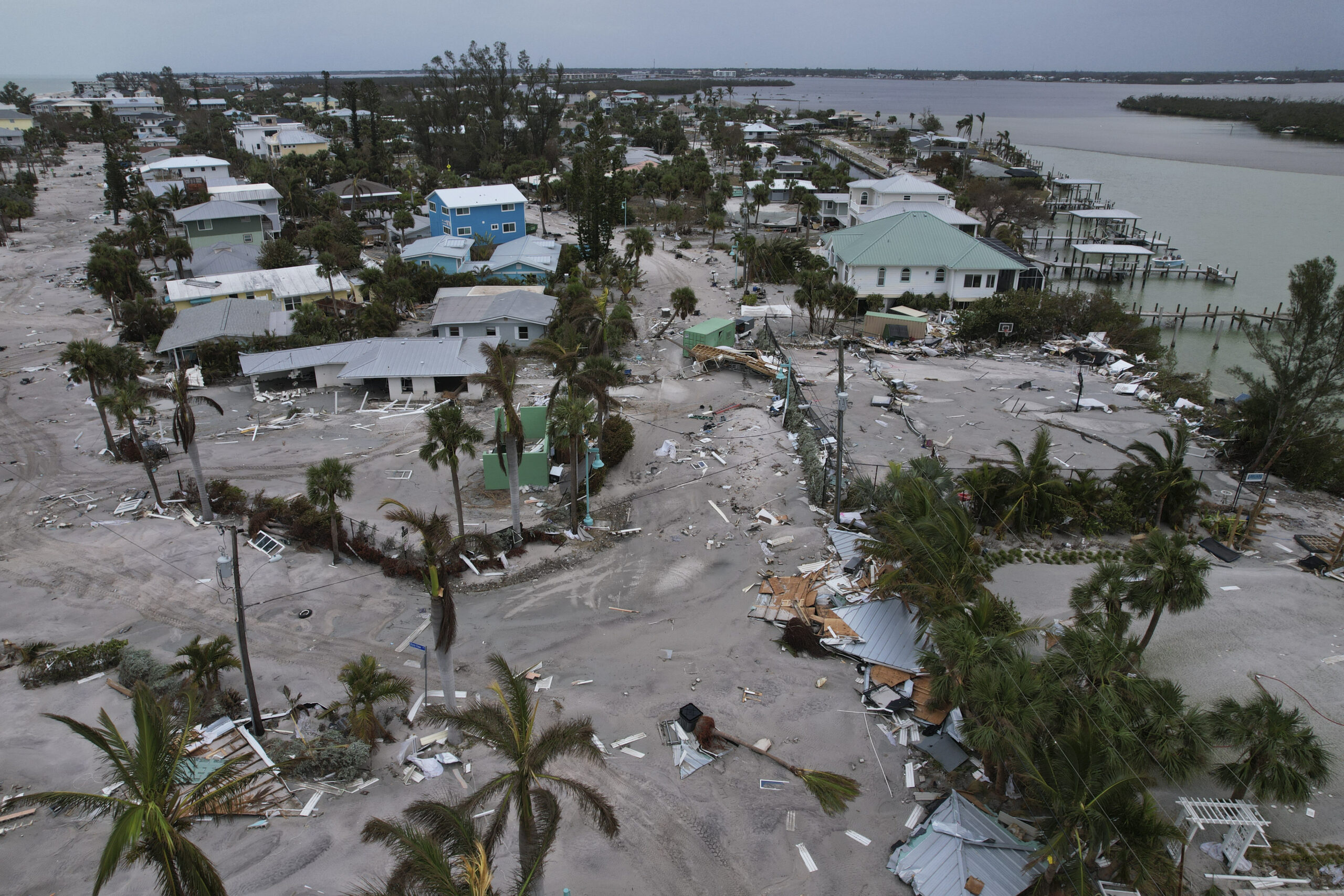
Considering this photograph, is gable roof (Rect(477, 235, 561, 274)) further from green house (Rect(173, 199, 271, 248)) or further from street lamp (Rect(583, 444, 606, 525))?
street lamp (Rect(583, 444, 606, 525))

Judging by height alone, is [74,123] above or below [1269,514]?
above

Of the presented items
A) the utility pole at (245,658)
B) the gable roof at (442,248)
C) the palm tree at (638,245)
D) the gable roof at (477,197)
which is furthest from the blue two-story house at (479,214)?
the utility pole at (245,658)

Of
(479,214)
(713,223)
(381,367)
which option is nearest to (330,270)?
(381,367)

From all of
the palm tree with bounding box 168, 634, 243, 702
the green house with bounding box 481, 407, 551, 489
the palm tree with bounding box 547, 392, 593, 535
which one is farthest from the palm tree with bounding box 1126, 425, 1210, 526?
the palm tree with bounding box 168, 634, 243, 702

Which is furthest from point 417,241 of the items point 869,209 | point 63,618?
point 63,618

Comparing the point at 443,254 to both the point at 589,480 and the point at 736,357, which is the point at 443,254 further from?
the point at 589,480

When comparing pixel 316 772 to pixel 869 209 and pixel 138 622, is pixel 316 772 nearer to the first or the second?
pixel 138 622

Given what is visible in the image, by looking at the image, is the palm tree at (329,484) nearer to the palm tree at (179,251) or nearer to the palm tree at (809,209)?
the palm tree at (179,251)
